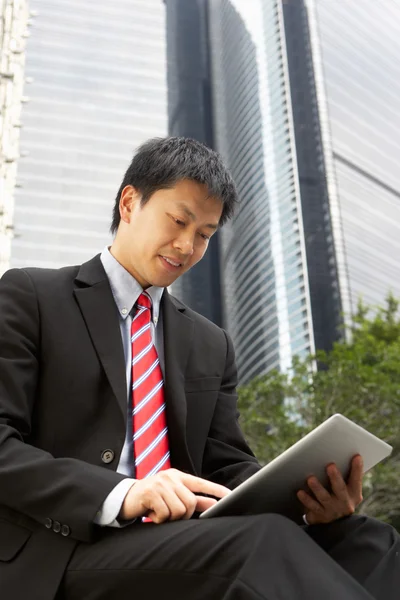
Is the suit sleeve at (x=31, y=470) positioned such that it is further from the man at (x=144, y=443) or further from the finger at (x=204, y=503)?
the finger at (x=204, y=503)

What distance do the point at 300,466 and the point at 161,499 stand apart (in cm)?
30

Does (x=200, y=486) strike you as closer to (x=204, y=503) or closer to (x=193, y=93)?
(x=204, y=503)

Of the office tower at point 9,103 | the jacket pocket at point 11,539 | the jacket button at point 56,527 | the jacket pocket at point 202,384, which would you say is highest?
the office tower at point 9,103

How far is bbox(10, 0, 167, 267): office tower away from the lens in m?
48.0

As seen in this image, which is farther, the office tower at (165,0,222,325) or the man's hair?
the office tower at (165,0,222,325)

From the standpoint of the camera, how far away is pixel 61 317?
185cm

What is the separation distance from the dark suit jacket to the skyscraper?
1440 inches

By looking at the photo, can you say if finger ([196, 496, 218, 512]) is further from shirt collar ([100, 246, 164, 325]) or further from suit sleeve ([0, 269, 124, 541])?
shirt collar ([100, 246, 164, 325])

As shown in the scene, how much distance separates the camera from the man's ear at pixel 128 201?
210cm

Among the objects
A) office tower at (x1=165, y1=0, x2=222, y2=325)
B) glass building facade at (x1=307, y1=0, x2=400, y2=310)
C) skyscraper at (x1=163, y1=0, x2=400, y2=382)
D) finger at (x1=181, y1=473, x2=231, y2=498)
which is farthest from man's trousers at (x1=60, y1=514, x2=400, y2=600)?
office tower at (x1=165, y1=0, x2=222, y2=325)

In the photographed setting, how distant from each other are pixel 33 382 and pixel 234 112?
5040 centimetres

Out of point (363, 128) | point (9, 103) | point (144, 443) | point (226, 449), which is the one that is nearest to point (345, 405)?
point (9, 103)

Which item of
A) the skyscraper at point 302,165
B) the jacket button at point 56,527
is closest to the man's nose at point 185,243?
the jacket button at point 56,527

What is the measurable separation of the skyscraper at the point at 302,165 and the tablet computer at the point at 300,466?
37.0m
